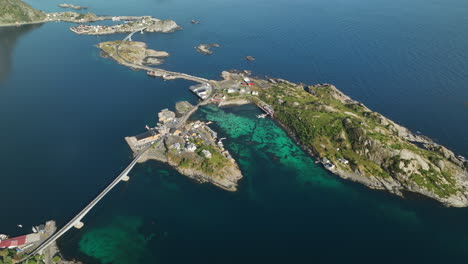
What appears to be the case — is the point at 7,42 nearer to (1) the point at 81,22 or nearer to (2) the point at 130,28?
(1) the point at 81,22

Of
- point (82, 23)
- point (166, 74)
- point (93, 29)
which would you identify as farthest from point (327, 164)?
point (82, 23)

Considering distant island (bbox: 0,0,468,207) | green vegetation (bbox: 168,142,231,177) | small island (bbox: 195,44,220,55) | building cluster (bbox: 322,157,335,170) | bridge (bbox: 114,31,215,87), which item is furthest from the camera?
small island (bbox: 195,44,220,55)

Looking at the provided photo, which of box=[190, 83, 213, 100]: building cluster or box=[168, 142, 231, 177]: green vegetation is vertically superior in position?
box=[190, 83, 213, 100]: building cluster

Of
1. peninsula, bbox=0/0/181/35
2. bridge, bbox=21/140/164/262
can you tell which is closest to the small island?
peninsula, bbox=0/0/181/35

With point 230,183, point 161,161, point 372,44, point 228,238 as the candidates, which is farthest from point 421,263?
point 372,44

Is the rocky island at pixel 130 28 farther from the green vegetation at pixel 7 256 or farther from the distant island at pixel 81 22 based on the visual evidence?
the green vegetation at pixel 7 256

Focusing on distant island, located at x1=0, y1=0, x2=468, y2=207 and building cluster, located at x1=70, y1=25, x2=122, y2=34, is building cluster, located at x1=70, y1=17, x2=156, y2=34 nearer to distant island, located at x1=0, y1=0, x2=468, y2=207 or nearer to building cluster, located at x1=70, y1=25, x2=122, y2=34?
building cluster, located at x1=70, y1=25, x2=122, y2=34

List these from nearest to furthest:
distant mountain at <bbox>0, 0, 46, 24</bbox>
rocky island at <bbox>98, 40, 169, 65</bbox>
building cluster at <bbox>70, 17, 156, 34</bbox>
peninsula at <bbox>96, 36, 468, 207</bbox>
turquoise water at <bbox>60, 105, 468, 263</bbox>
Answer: turquoise water at <bbox>60, 105, 468, 263</bbox> → peninsula at <bbox>96, 36, 468, 207</bbox> → rocky island at <bbox>98, 40, 169, 65</bbox> → building cluster at <bbox>70, 17, 156, 34</bbox> → distant mountain at <bbox>0, 0, 46, 24</bbox>
